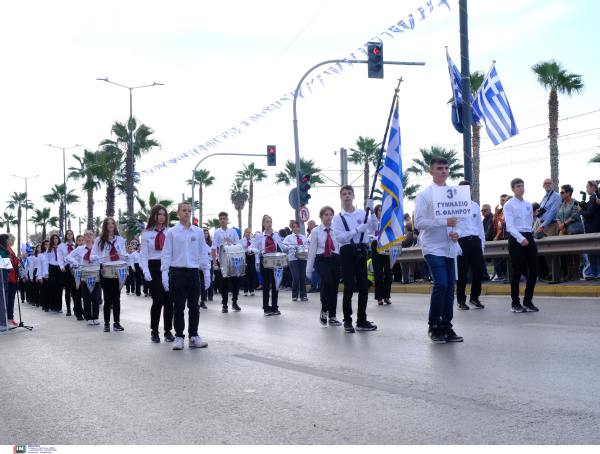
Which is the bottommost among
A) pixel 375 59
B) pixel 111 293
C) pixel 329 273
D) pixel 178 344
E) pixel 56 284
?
pixel 178 344

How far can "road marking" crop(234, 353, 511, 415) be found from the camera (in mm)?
5145

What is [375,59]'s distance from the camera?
60.8 feet

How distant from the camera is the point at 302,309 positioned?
48.8 feet

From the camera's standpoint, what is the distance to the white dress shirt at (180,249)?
942 centimetres

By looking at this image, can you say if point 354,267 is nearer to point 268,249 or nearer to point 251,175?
point 268,249

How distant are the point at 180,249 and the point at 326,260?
7.79 feet

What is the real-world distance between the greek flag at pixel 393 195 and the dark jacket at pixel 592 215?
5.97 metres

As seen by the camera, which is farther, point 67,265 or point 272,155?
point 272,155

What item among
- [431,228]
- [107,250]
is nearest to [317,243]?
[431,228]

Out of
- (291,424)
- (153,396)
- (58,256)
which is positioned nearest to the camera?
(291,424)

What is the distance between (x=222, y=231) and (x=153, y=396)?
10414 millimetres

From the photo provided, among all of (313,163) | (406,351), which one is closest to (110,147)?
(313,163)

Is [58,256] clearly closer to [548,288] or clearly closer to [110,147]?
[548,288]

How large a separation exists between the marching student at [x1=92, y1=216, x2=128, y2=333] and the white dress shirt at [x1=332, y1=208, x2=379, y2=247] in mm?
4511
